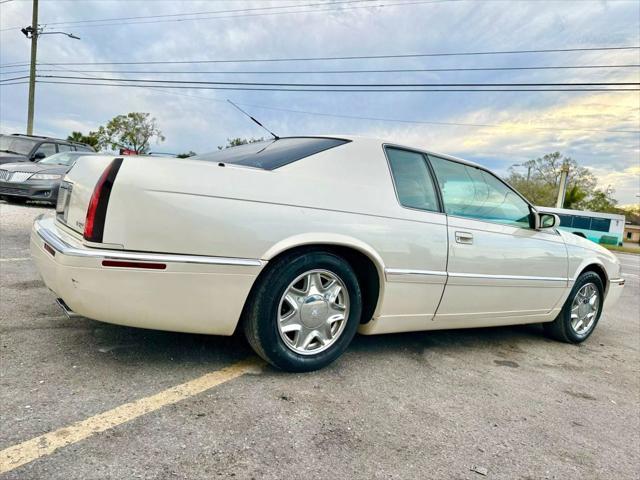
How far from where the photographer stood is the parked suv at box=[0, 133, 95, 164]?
431 inches

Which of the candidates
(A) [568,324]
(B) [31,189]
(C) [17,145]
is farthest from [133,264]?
(C) [17,145]

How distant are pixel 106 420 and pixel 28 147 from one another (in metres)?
11.7

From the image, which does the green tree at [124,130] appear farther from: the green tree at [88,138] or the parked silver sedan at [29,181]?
the parked silver sedan at [29,181]

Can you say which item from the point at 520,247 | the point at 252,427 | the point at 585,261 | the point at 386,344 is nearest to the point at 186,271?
the point at 252,427

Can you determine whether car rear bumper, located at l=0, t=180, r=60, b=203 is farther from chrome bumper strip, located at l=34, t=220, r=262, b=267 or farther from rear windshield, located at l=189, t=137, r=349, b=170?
chrome bumper strip, located at l=34, t=220, r=262, b=267

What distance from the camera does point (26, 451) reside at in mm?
1688

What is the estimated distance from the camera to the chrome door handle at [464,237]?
3169 millimetres

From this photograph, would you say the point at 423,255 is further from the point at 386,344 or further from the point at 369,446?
the point at 369,446

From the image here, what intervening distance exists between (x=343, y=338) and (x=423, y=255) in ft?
2.48

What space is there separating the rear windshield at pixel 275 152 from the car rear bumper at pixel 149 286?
2.32ft

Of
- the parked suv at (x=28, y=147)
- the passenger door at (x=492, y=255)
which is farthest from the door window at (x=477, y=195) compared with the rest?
the parked suv at (x=28, y=147)

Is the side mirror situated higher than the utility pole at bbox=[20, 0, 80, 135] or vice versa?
the utility pole at bbox=[20, 0, 80, 135]

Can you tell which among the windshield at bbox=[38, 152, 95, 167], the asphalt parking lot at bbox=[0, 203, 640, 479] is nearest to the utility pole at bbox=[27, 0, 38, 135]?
the windshield at bbox=[38, 152, 95, 167]

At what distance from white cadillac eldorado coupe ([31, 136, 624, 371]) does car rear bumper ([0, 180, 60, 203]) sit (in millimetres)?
7676
